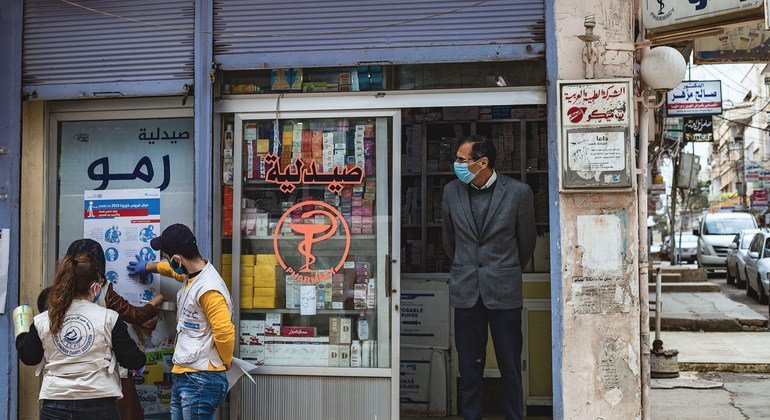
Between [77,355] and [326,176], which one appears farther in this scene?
[326,176]

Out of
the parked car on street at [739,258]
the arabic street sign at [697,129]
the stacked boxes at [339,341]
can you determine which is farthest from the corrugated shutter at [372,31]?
the parked car on street at [739,258]

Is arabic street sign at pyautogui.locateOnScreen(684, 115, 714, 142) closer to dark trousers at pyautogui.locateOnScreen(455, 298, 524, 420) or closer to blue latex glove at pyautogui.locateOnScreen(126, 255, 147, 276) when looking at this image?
dark trousers at pyautogui.locateOnScreen(455, 298, 524, 420)

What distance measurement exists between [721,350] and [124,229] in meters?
8.11

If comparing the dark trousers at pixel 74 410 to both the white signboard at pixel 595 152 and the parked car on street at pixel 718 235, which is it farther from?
the parked car on street at pixel 718 235

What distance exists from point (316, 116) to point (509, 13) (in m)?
1.45

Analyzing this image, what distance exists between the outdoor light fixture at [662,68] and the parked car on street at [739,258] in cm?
1587

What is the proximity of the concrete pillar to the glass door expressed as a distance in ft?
3.81

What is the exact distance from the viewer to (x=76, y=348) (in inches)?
148

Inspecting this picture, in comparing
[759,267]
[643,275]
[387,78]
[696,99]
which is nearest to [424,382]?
[643,275]

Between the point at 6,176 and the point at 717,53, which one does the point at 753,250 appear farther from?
the point at 6,176

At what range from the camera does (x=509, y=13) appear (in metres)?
5.02

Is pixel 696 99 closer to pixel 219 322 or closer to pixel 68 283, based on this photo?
pixel 219 322

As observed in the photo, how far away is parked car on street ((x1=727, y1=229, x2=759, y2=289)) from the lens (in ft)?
65.0

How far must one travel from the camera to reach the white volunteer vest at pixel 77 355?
3754mm
